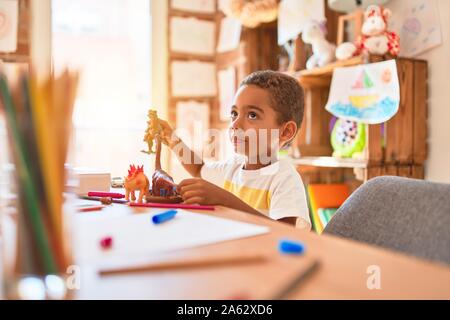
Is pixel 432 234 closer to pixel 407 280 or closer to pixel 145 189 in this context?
pixel 407 280

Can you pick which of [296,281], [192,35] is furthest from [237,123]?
[192,35]

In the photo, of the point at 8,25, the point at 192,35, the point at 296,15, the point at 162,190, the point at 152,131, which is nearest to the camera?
the point at 162,190

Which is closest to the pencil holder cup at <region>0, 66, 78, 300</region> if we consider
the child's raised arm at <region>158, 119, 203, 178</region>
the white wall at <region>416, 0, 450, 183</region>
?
the child's raised arm at <region>158, 119, 203, 178</region>

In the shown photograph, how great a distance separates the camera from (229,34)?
→ 2.29 meters

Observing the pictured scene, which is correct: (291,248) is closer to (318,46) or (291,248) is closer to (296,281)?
(296,281)

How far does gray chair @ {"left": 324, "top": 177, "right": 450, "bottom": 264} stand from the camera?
0.49 m

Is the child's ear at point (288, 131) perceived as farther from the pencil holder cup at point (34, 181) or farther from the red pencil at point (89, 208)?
the pencil holder cup at point (34, 181)

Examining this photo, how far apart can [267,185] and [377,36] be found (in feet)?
2.57

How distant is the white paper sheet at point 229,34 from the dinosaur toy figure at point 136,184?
168 cm

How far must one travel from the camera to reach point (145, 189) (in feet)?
2.20

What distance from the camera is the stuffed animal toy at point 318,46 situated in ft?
5.32

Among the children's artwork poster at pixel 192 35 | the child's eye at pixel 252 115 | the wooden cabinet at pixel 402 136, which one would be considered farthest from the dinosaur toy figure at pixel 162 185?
the children's artwork poster at pixel 192 35

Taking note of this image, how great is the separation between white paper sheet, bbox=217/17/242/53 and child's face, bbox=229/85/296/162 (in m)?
1.27

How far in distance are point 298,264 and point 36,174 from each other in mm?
199
